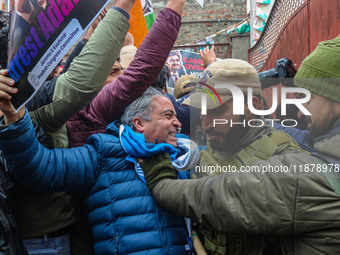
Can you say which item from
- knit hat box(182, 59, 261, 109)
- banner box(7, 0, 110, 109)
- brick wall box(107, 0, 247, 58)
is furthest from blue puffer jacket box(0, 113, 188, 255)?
brick wall box(107, 0, 247, 58)

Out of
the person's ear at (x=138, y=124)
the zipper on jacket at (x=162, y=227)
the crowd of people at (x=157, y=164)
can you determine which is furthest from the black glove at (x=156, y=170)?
the person's ear at (x=138, y=124)

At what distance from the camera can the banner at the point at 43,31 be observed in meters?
1.17

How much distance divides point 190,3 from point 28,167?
13.2m

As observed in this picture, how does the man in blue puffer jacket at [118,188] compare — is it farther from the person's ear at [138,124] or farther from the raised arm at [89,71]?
the raised arm at [89,71]

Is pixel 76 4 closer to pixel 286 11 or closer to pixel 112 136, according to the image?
pixel 112 136

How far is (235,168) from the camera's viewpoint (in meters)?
1.43

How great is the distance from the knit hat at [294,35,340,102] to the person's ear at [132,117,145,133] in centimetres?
90

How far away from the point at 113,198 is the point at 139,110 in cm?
53

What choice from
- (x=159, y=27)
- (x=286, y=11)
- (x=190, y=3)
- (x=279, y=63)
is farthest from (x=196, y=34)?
(x=159, y=27)

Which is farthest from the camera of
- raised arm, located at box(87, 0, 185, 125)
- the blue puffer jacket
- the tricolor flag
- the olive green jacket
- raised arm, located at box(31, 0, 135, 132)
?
the tricolor flag

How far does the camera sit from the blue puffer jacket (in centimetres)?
151

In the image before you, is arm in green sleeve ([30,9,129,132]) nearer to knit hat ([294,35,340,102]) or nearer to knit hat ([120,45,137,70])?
knit hat ([294,35,340,102])

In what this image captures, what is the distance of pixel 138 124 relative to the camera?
1842 mm

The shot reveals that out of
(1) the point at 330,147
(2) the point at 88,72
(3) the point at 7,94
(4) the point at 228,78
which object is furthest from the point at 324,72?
(3) the point at 7,94
